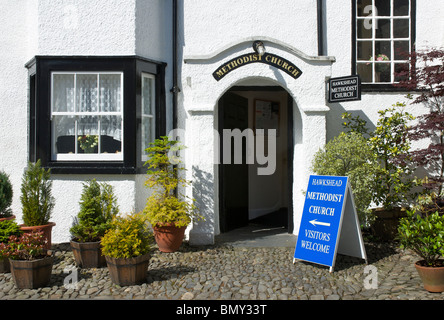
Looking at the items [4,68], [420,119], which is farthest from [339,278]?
[4,68]

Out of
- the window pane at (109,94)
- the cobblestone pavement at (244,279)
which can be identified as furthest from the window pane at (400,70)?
the window pane at (109,94)

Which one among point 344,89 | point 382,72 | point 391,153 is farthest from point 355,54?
point 391,153

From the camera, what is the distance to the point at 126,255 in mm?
4852

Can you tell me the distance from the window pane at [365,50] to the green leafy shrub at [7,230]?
6601mm

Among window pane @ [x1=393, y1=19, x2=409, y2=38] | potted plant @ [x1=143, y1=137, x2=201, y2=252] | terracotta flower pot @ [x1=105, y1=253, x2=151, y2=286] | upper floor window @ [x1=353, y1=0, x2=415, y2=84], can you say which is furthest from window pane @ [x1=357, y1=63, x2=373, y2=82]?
terracotta flower pot @ [x1=105, y1=253, x2=151, y2=286]

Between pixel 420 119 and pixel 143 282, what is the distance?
18.5 ft

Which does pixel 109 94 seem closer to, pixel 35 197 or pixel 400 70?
pixel 35 197

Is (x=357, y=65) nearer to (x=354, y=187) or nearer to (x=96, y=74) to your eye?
(x=354, y=187)

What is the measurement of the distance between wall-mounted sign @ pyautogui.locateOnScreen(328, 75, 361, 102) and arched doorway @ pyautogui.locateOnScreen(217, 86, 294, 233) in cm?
89

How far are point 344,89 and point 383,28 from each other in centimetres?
222

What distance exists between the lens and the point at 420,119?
744 cm

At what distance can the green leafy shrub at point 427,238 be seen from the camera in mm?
4619

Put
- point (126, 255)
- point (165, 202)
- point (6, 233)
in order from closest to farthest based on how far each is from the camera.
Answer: point (126, 255)
point (6, 233)
point (165, 202)

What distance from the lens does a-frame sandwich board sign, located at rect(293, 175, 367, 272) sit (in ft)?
18.1
